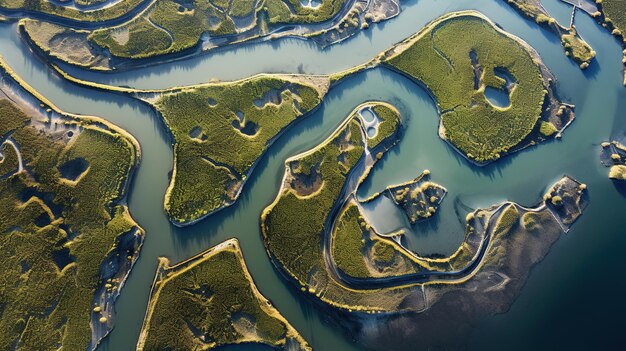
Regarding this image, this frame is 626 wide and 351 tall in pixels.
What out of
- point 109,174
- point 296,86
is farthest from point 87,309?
point 296,86

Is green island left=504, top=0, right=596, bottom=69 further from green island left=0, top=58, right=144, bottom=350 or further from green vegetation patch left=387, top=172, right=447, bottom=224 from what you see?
green island left=0, top=58, right=144, bottom=350

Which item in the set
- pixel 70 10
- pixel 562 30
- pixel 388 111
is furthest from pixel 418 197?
pixel 70 10

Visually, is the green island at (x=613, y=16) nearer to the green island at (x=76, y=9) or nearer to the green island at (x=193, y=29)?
the green island at (x=193, y=29)

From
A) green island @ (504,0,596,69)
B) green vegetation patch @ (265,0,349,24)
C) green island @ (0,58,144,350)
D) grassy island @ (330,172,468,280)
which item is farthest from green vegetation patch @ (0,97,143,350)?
green island @ (504,0,596,69)

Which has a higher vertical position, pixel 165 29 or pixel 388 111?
pixel 165 29

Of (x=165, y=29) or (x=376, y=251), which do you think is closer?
(x=376, y=251)

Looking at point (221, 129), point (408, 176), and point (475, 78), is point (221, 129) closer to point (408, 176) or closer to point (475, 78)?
point (408, 176)

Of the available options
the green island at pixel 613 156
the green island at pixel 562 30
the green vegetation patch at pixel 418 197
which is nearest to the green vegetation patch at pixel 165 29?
the green vegetation patch at pixel 418 197
